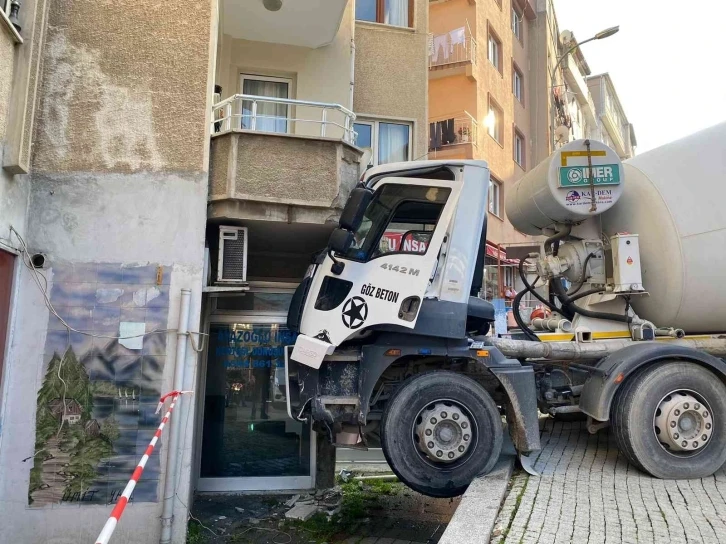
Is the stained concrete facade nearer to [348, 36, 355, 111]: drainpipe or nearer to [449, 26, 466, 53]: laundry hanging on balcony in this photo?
[449, 26, 466, 53]: laundry hanging on balcony

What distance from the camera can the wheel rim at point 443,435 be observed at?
4797mm

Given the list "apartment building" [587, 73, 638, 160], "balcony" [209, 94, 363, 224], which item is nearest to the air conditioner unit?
"balcony" [209, 94, 363, 224]

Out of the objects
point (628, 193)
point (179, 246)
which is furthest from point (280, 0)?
point (628, 193)

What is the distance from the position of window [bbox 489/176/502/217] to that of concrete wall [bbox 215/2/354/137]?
368 inches

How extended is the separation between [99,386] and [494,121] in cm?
1619

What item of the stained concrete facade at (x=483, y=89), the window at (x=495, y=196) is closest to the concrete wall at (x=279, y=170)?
the stained concrete facade at (x=483, y=89)

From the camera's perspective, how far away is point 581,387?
18.7 feet

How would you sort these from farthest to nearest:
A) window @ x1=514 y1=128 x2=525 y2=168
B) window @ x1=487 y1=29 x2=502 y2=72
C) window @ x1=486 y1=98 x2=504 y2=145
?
window @ x1=514 y1=128 x2=525 y2=168 → window @ x1=487 y1=29 x2=502 y2=72 → window @ x1=486 y1=98 x2=504 y2=145

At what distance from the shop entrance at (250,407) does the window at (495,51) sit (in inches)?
583

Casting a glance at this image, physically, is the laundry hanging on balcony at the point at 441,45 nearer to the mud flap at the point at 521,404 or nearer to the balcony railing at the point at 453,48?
the balcony railing at the point at 453,48

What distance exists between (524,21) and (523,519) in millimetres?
23193

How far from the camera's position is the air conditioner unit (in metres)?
6.46

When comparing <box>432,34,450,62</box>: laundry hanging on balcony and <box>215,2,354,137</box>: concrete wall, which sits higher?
<box>432,34,450,62</box>: laundry hanging on balcony

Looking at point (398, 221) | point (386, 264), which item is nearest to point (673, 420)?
point (386, 264)
